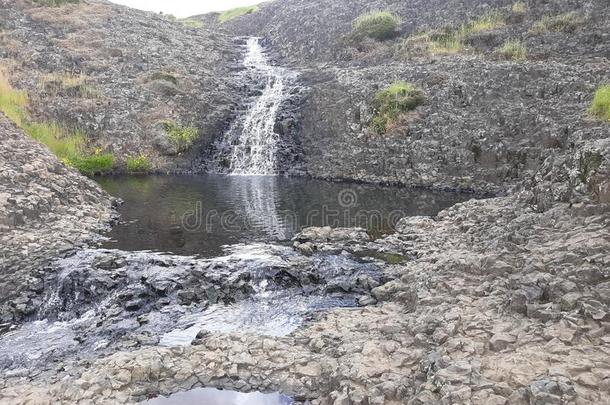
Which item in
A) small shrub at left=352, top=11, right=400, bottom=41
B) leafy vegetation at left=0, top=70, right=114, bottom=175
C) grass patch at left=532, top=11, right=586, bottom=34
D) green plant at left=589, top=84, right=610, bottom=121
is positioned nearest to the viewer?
green plant at left=589, top=84, right=610, bottom=121

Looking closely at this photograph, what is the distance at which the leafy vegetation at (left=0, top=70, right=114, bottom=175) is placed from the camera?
2934 cm

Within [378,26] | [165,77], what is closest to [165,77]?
[165,77]

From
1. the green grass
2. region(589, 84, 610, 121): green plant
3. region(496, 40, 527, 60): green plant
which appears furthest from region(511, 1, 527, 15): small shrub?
the green grass

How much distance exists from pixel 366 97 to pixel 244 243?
18.1 m

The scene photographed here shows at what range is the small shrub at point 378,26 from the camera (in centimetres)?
4159

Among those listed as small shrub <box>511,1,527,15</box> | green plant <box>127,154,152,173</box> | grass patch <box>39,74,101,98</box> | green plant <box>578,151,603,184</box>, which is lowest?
green plant <box>127,154,152,173</box>

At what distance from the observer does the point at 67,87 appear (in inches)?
1335

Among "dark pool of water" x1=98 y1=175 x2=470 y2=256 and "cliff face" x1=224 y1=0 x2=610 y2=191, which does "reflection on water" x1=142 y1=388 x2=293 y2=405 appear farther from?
"cliff face" x1=224 y1=0 x2=610 y2=191

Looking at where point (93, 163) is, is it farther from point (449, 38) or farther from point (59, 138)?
point (449, 38)

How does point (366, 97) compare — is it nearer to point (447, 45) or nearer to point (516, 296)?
point (447, 45)

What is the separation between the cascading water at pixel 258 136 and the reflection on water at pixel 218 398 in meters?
23.3

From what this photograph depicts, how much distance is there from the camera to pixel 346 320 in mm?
11445

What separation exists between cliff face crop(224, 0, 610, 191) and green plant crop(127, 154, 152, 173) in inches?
400

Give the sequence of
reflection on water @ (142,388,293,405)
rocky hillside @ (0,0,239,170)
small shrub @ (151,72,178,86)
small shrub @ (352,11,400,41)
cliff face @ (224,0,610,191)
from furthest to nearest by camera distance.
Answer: small shrub @ (352,11,400,41) → small shrub @ (151,72,178,86) → rocky hillside @ (0,0,239,170) → cliff face @ (224,0,610,191) → reflection on water @ (142,388,293,405)
